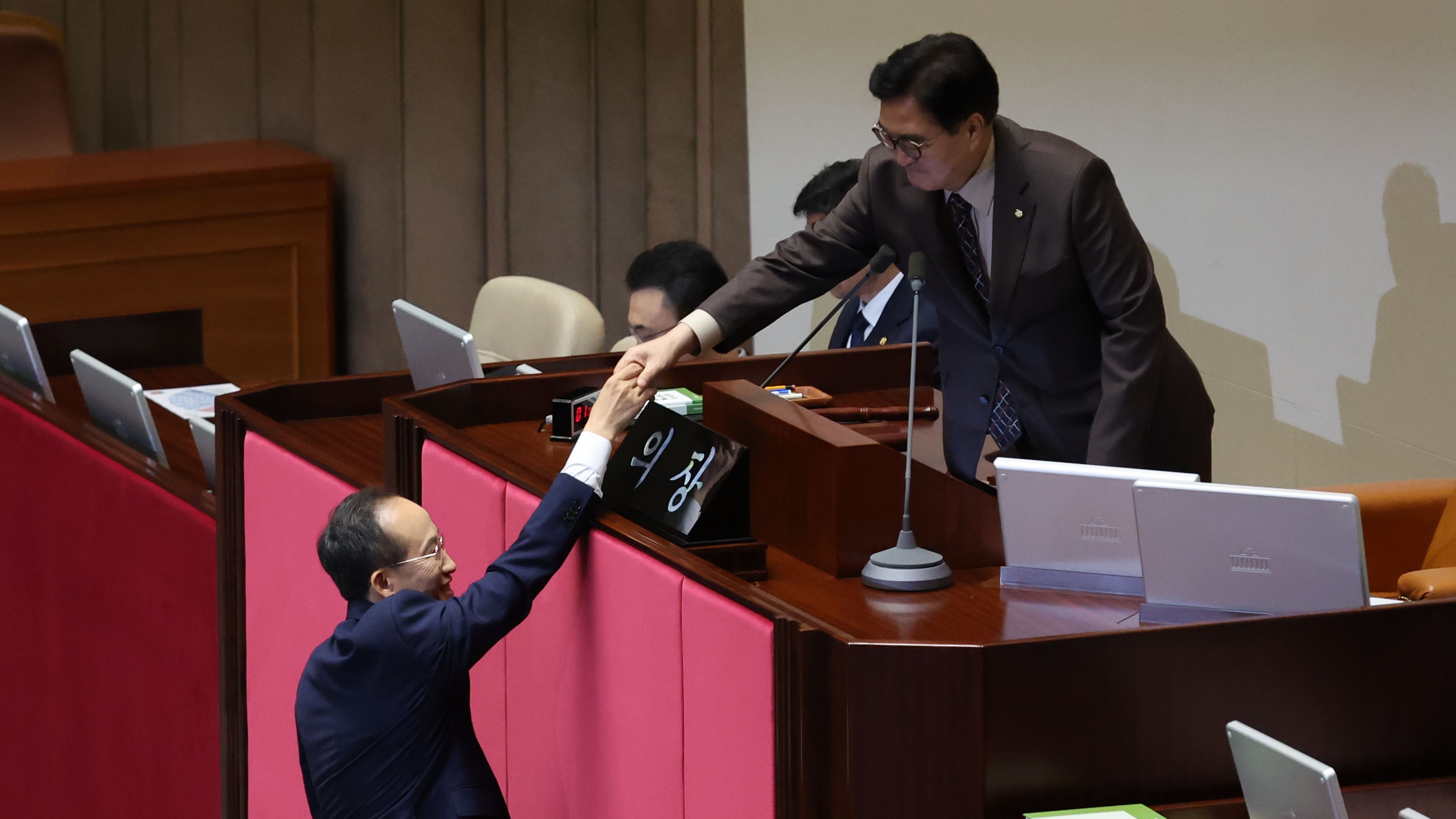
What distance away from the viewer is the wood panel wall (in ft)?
18.9

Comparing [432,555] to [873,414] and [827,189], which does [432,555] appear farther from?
[827,189]

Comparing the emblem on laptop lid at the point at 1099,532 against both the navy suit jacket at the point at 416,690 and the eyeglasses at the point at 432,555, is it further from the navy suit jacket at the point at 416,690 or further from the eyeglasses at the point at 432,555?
the eyeglasses at the point at 432,555

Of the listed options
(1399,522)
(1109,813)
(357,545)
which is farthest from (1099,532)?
(1399,522)

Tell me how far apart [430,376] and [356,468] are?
0.36 meters

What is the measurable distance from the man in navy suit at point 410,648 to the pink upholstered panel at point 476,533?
95 mm

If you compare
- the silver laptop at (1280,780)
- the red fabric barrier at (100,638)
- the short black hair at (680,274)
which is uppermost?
the short black hair at (680,274)

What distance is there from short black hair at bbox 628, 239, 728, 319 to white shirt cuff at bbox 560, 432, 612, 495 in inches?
55.2

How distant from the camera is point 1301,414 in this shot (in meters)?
3.63

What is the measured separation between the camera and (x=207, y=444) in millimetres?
3502

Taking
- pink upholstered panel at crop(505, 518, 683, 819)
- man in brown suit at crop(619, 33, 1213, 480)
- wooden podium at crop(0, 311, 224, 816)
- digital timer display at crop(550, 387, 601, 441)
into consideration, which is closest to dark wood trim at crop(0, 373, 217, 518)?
wooden podium at crop(0, 311, 224, 816)

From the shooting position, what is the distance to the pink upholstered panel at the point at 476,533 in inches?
99.0

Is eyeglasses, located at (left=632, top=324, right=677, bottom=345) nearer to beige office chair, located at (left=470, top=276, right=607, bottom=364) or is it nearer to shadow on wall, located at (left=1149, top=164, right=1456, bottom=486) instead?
beige office chair, located at (left=470, top=276, right=607, bottom=364)

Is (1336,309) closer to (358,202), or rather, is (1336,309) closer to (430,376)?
(430,376)

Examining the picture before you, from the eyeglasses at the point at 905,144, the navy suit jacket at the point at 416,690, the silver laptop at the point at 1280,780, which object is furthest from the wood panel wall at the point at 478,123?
the silver laptop at the point at 1280,780
